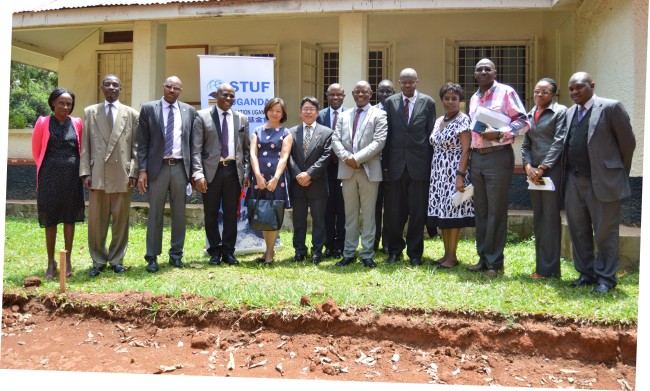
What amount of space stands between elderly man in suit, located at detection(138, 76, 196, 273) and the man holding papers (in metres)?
3.03

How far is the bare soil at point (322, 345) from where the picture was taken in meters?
4.45

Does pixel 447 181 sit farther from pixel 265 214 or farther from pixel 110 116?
pixel 110 116

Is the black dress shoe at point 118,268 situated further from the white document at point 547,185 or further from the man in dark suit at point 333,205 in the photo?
the white document at point 547,185

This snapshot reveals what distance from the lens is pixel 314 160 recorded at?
6629 millimetres

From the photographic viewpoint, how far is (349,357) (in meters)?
4.65

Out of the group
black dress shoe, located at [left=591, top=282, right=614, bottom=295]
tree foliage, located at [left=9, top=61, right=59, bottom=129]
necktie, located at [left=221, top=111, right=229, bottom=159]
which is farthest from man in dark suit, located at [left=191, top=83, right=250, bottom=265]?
tree foliage, located at [left=9, top=61, right=59, bottom=129]

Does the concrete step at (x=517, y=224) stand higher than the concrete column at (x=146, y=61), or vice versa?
the concrete column at (x=146, y=61)

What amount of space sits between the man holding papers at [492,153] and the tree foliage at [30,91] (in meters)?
22.5

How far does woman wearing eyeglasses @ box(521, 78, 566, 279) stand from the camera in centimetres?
562

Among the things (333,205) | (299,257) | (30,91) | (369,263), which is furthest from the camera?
(30,91)

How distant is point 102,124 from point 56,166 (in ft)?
2.06

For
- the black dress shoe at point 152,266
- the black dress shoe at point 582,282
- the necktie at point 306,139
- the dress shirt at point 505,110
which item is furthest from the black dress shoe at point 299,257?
the black dress shoe at point 582,282

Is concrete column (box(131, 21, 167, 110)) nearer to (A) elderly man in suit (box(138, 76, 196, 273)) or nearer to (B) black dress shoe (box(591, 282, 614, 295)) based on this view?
(A) elderly man in suit (box(138, 76, 196, 273))

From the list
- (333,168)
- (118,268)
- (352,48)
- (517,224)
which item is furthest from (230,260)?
(352,48)
